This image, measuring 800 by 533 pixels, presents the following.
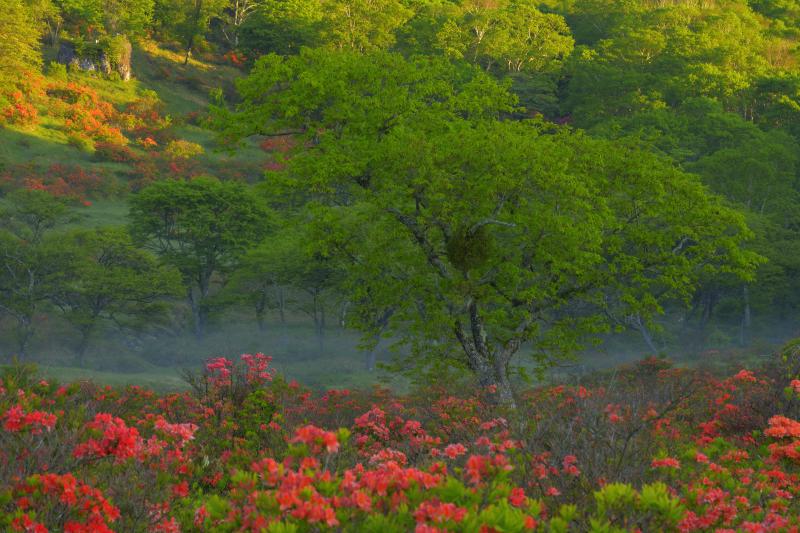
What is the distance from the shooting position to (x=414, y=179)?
1576cm

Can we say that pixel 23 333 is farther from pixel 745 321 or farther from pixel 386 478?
pixel 745 321

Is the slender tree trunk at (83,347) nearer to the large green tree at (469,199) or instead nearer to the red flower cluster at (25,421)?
the large green tree at (469,199)

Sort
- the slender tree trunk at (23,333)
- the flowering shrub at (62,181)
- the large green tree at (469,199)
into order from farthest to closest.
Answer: the flowering shrub at (62,181) < the slender tree trunk at (23,333) < the large green tree at (469,199)

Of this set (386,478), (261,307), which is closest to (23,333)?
(261,307)

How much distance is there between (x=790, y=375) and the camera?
1048 cm

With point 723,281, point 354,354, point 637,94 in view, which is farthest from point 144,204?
point 637,94

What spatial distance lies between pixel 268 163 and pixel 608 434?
46514 millimetres

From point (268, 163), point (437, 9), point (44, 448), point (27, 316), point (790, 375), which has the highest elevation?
point (437, 9)

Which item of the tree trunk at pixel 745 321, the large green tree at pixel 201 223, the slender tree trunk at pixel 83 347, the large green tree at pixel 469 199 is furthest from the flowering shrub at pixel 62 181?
the tree trunk at pixel 745 321

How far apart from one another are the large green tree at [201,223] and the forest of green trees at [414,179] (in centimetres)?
15

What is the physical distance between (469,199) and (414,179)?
5.49 feet

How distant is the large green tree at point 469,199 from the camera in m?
16.2

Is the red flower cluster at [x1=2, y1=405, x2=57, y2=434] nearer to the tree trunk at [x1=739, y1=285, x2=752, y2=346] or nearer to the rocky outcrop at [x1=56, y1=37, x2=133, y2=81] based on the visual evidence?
the tree trunk at [x1=739, y1=285, x2=752, y2=346]

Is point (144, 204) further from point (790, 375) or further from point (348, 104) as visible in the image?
point (790, 375)
